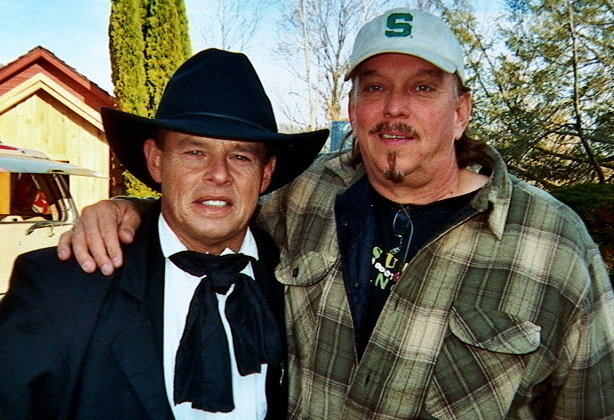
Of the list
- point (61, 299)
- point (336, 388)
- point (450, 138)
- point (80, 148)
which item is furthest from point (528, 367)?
point (80, 148)

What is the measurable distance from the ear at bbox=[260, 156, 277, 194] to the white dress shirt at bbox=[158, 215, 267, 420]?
0.46 meters

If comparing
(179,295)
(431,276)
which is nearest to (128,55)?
(179,295)

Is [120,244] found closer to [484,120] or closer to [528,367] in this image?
[528,367]

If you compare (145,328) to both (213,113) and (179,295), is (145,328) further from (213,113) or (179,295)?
(213,113)

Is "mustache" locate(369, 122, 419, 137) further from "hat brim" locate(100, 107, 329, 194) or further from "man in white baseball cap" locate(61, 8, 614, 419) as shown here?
"hat brim" locate(100, 107, 329, 194)

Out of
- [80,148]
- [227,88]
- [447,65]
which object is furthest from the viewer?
[80,148]

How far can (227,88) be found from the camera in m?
2.24

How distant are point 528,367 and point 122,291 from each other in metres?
1.50

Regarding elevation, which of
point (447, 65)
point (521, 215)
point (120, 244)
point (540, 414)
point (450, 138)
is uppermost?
point (447, 65)

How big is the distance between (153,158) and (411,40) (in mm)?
1177

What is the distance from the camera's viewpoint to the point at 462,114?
101 inches

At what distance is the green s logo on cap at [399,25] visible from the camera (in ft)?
7.85

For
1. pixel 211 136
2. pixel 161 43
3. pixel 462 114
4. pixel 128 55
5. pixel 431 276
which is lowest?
pixel 431 276

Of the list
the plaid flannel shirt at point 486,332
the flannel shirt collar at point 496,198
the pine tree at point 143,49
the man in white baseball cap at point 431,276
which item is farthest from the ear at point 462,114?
the pine tree at point 143,49
